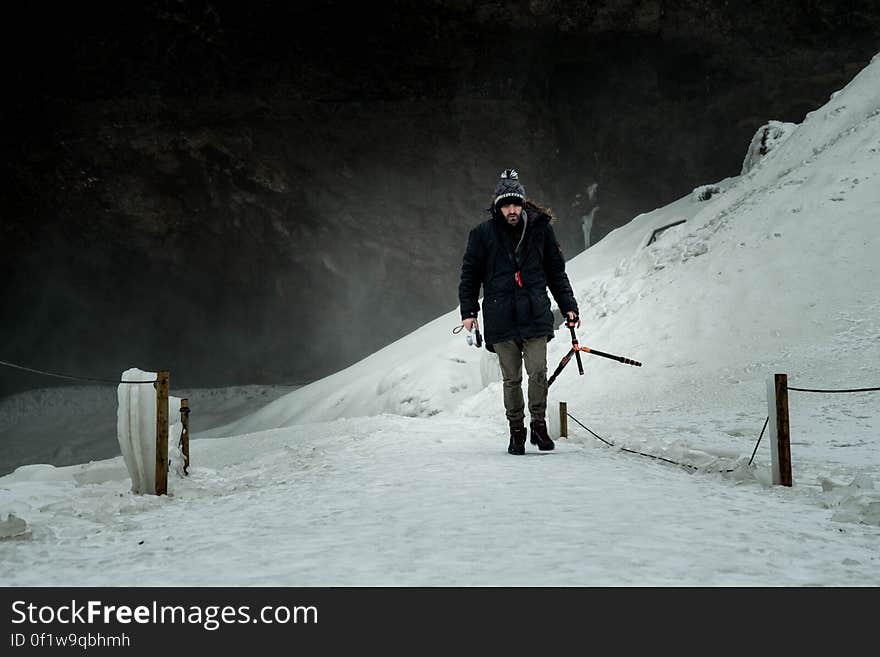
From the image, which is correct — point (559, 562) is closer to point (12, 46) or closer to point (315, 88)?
point (315, 88)

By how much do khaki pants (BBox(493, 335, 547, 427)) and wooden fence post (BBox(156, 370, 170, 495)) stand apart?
2.21 meters

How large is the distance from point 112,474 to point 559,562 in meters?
8.09

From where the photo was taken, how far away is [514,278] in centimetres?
482

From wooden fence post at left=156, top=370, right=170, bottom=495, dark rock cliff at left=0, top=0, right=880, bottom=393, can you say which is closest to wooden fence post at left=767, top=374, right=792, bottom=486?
wooden fence post at left=156, top=370, right=170, bottom=495

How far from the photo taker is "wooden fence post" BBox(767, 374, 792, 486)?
3.22 metres

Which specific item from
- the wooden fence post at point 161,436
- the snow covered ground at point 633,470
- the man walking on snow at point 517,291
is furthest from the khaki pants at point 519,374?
the wooden fence post at point 161,436

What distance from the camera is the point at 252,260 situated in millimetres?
25828

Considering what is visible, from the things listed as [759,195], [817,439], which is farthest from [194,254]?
[817,439]

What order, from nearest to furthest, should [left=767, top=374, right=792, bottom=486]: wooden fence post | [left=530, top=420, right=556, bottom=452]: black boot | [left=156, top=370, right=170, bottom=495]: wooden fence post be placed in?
[left=767, top=374, right=792, bottom=486]: wooden fence post < [left=156, top=370, right=170, bottom=495]: wooden fence post < [left=530, top=420, right=556, bottom=452]: black boot

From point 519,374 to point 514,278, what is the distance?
71 cm

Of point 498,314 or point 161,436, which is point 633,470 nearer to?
point 498,314

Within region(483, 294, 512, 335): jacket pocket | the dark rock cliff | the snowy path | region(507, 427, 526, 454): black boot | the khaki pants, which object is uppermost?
the dark rock cliff

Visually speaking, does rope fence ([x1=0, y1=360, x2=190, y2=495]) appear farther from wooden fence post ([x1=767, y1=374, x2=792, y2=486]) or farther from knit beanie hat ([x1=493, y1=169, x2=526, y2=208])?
wooden fence post ([x1=767, y1=374, x2=792, y2=486])

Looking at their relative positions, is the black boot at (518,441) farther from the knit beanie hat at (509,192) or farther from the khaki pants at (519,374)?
the knit beanie hat at (509,192)
